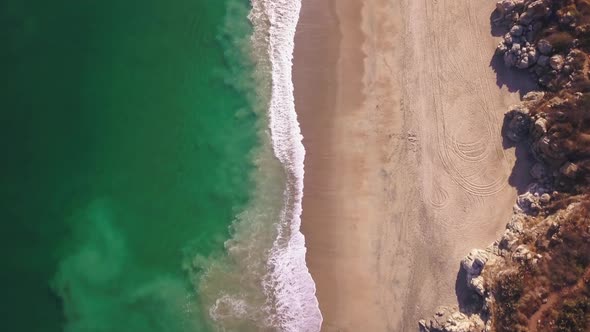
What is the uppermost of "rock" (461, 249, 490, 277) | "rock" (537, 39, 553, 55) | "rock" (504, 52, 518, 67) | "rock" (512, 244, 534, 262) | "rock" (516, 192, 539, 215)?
"rock" (537, 39, 553, 55)

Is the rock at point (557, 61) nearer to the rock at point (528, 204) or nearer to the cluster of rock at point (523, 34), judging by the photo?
the cluster of rock at point (523, 34)

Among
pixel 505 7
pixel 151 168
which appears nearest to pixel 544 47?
pixel 505 7

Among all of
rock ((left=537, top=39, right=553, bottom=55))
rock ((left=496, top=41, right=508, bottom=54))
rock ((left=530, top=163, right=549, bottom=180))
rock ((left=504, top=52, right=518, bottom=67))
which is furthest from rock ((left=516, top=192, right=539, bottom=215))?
rock ((left=496, top=41, right=508, bottom=54))

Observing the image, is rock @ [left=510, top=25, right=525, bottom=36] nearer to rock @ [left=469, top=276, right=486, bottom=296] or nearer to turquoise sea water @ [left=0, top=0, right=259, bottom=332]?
rock @ [left=469, top=276, right=486, bottom=296]

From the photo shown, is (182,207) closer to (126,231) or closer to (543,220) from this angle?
(126,231)

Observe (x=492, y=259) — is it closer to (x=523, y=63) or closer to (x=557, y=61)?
(x=523, y=63)

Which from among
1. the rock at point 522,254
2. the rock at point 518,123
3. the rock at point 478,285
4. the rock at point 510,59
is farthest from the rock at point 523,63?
the rock at point 478,285
